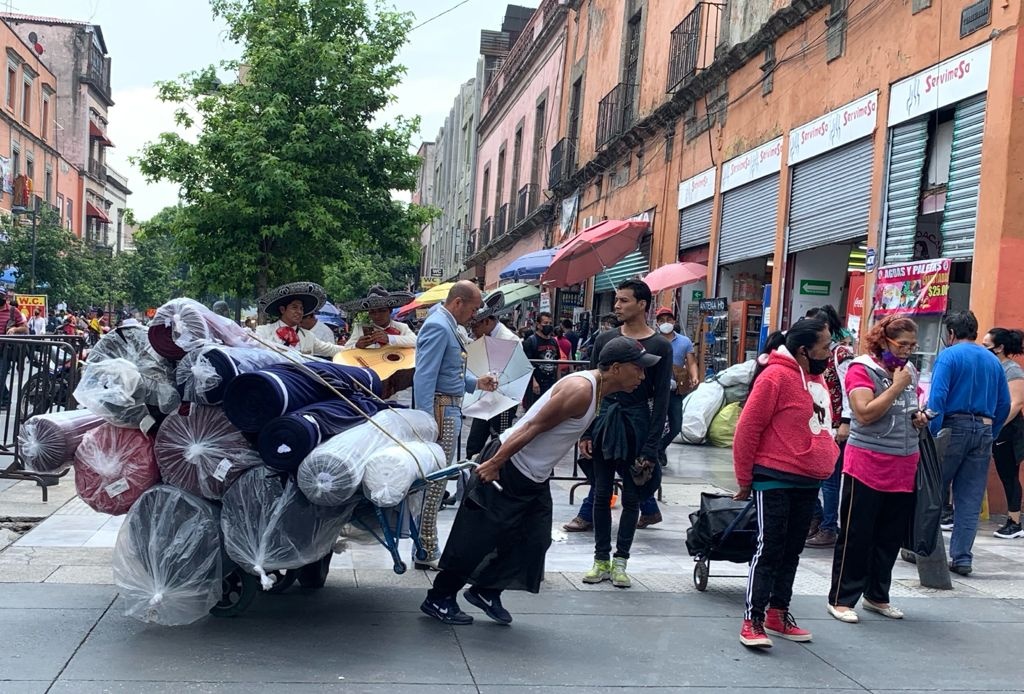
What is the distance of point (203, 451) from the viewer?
489 cm

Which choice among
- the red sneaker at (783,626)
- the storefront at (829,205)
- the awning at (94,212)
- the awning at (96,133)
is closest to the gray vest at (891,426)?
the red sneaker at (783,626)

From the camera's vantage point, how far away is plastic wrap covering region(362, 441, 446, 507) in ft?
15.4

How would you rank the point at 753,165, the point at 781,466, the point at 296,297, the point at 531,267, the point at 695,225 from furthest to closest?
the point at 531,267, the point at 695,225, the point at 753,165, the point at 296,297, the point at 781,466

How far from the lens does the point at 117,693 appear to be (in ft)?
13.7

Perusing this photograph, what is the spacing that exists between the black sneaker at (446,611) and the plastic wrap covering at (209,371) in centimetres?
147

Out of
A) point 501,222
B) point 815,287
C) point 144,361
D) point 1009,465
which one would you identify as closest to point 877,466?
point 1009,465

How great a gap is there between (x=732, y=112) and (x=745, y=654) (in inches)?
459

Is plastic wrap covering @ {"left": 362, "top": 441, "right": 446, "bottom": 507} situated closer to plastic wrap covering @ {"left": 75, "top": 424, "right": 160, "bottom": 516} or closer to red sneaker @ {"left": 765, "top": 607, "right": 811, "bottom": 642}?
plastic wrap covering @ {"left": 75, "top": 424, "right": 160, "bottom": 516}

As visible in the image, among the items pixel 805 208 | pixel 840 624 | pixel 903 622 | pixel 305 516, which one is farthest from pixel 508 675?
pixel 805 208

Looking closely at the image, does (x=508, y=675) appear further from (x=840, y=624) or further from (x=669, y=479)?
(x=669, y=479)

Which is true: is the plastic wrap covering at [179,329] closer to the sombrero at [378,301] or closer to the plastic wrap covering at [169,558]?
the plastic wrap covering at [169,558]

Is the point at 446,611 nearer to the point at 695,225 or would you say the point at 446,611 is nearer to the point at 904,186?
the point at 904,186

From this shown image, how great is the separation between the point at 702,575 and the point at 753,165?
Answer: 9.34m

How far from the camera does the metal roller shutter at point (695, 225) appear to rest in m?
16.8
